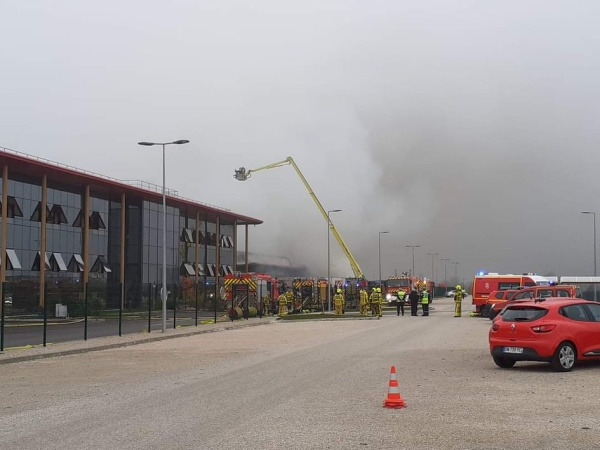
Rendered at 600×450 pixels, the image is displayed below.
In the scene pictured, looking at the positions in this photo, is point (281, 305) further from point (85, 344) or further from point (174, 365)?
point (174, 365)

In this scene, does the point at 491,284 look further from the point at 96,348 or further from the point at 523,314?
the point at 523,314

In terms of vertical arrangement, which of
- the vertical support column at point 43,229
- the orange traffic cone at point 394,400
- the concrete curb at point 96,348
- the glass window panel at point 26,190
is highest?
the glass window panel at point 26,190

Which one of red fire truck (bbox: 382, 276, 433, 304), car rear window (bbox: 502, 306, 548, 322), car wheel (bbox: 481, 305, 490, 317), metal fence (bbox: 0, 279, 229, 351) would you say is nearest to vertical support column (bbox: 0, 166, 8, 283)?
metal fence (bbox: 0, 279, 229, 351)

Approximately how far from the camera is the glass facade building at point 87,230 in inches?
2111

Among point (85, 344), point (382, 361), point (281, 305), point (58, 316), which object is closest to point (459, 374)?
point (382, 361)

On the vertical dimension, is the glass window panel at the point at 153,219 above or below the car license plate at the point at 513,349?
above

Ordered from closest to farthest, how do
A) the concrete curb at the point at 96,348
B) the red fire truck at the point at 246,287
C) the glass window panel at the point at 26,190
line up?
the concrete curb at the point at 96,348 → the red fire truck at the point at 246,287 → the glass window panel at the point at 26,190

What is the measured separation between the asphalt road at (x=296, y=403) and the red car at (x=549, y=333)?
0.41 meters

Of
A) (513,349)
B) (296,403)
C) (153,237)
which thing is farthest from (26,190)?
(296,403)

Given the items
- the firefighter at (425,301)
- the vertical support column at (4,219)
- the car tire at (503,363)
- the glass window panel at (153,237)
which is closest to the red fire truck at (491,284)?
the firefighter at (425,301)

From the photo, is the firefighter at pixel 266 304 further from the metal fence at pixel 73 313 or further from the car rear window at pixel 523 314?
the car rear window at pixel 523 314

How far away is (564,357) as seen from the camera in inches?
540

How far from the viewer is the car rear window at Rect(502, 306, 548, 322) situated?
1405 centimetres

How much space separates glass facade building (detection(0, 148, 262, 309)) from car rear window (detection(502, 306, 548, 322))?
26.7 metres
